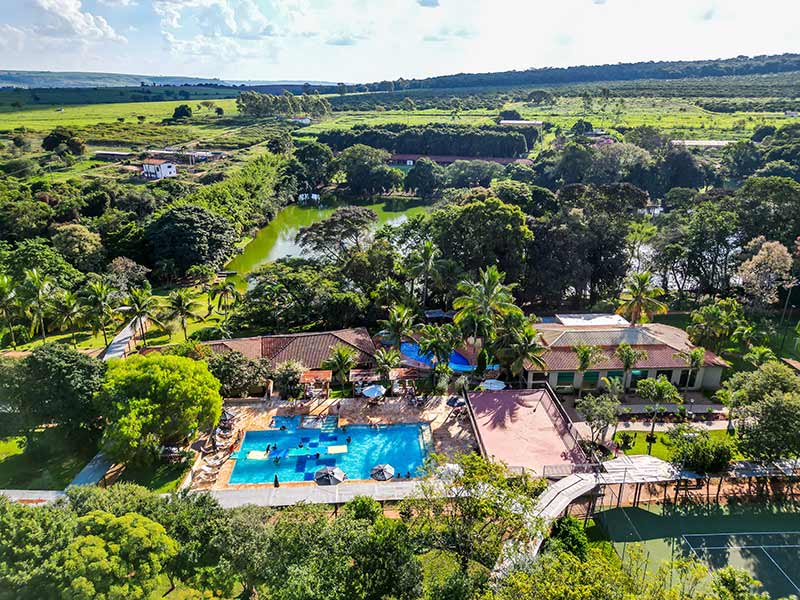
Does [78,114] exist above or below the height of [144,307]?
above

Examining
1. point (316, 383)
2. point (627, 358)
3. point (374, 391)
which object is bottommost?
point (316, 383)

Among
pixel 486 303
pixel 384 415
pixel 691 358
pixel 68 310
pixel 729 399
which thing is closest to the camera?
pixel 729 399

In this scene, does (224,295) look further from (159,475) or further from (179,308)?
(159,475)

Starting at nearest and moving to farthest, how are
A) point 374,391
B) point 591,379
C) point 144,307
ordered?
point 374,391 → point 591,379 → point 144,307

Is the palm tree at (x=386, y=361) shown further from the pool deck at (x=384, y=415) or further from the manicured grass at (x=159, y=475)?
the manicured grass at (x=159, y=475)

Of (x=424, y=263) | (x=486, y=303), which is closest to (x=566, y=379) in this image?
(x=486, y=303)

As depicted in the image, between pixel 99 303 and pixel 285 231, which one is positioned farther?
pixel 285 231

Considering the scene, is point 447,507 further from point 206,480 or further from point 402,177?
point 402,177
